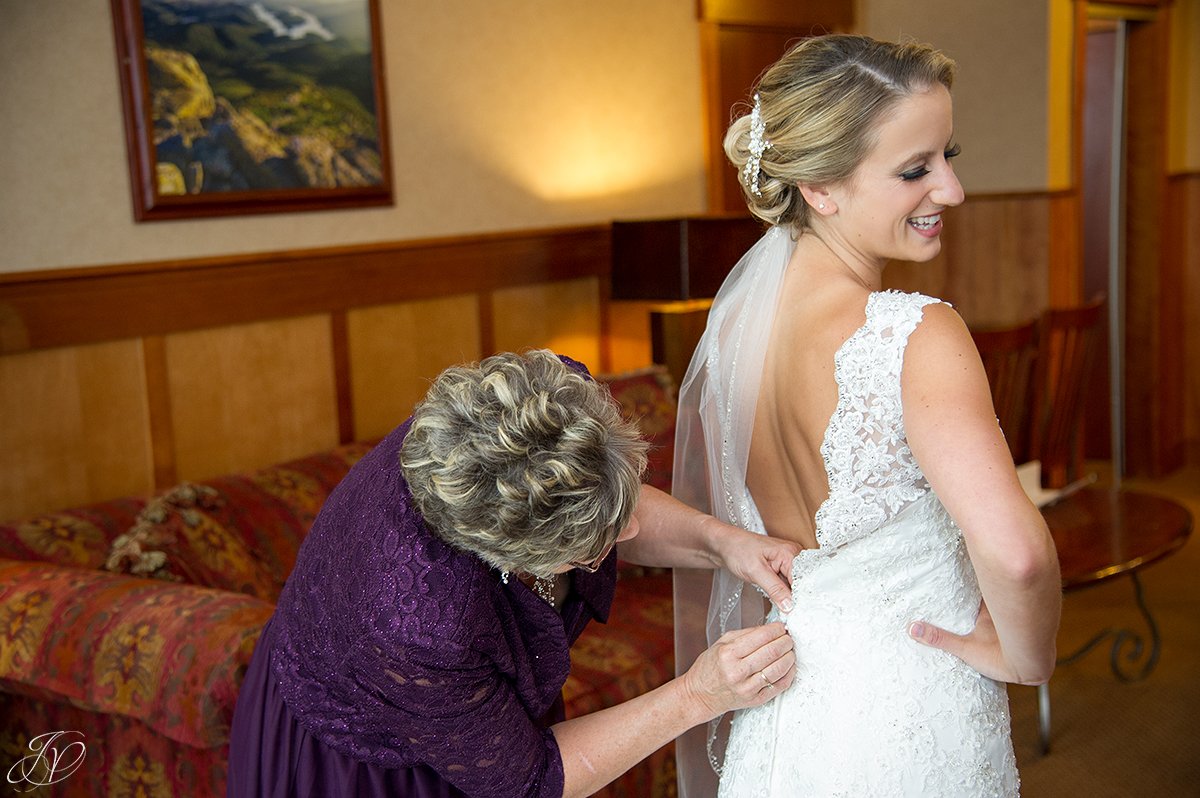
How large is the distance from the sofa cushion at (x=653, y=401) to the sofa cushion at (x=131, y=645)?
6.43 ft

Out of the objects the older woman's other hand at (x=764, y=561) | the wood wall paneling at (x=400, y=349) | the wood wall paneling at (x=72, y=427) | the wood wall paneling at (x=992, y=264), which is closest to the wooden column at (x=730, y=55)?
the wood wall paneling at (x=992, y=264)

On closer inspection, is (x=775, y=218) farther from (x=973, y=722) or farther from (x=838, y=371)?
(x=973, y=722)

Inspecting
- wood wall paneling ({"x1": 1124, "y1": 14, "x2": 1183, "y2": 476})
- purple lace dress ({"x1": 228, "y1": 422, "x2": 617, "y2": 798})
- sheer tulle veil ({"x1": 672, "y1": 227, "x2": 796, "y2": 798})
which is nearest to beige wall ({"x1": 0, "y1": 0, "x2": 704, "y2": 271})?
purple lace dress ({"x1": 228, "y1": 422, "x2": 617, "y2": 798})

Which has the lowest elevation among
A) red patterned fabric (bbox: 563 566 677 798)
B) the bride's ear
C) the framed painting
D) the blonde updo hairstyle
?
red patterned fabric (bbox: 563 566 677 798)

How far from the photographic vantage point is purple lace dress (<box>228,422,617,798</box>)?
142cm

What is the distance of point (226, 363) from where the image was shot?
11.7 ft

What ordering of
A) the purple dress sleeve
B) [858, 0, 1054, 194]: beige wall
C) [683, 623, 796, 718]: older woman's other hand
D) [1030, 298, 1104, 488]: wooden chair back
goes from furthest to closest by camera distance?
[858, 0, 1054, 194]: beige wall < [1030, 298, 1104, 488]: wooden chair back < [683, 623, 796, 718]: older woman's other hand < the purple dress sleeve

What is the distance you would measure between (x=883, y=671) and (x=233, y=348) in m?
2.55

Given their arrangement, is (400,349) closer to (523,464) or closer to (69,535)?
(69,535)

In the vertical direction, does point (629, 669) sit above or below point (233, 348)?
below

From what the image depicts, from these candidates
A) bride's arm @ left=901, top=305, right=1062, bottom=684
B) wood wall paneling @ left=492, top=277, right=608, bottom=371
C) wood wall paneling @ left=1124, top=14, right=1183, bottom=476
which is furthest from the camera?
wood wall paneling @ left=1124, top=14, right=1183, bottom=476

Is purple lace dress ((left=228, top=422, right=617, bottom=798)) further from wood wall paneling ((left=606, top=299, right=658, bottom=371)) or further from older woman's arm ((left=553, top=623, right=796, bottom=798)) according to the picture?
wood wall paneling ((left=606, top=299, right=658, bottom=371))

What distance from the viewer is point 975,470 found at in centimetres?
131

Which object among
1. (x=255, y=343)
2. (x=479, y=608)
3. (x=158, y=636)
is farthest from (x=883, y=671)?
(x=255, y=343)
